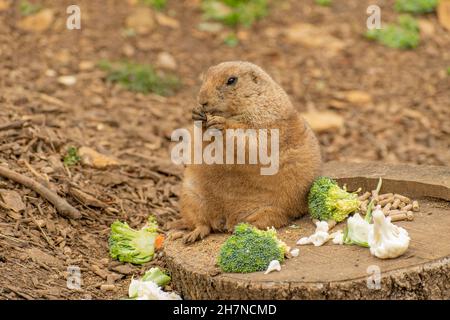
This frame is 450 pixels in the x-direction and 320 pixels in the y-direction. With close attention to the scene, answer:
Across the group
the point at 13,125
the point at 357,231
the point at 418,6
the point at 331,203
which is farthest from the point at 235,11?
the point at 357,231

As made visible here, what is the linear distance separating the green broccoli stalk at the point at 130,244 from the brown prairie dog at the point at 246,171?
14.3 inches

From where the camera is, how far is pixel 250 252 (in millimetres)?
5484

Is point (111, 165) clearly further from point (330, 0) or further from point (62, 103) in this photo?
point (330, 0)

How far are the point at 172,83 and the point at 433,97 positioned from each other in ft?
12.7

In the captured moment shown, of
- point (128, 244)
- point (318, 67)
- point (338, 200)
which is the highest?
point (318, 67)

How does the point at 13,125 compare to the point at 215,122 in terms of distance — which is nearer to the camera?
the point at 215,122

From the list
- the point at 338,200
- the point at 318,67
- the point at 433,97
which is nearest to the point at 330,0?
the point at 318,67

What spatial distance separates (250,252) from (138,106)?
5.22 m

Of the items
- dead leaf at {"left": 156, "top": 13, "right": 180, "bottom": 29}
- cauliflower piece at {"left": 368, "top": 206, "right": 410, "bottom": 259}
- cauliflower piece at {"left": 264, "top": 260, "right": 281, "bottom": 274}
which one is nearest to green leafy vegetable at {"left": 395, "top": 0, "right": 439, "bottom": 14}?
dead leaf at {"left": 156, "top": 13, "right": 180, "bottom": 29}

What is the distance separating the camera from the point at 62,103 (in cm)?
955

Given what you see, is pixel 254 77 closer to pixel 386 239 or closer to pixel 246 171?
pixel 246 171

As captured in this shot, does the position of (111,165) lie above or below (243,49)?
below

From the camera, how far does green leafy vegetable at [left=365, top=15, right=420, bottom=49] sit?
12.5 meters

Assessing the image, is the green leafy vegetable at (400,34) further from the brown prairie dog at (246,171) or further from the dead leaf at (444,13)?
the brown prairie dog at (246,171)
